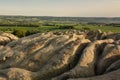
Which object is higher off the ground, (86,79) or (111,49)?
(111,49)

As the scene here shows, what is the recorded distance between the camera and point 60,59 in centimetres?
3850

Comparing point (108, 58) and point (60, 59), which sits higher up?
point (108, 58)

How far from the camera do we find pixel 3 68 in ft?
135

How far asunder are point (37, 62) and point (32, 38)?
5.97 meters

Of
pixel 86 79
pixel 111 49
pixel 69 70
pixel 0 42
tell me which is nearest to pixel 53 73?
pixel 69 70

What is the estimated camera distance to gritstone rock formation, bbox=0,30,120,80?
1462 inches

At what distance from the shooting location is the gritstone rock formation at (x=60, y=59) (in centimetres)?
3712

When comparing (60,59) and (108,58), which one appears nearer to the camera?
(108,58)

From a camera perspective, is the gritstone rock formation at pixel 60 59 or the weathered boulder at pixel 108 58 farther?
the weathered boulder at pixel 108 58

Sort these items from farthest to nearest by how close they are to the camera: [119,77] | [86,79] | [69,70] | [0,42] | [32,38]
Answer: [0,42] < [32,38] < [69,70] < [86,79] < [119,77]

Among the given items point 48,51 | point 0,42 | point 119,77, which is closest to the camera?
point 119,77

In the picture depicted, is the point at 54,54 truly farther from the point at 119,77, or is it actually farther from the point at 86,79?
the point at 119,77

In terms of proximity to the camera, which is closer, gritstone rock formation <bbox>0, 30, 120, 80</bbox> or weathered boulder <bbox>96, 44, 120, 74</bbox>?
gritstone rock formation <bbox>0, 30, 120, 80</bbox>

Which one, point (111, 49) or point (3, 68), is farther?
point (3, 68)
